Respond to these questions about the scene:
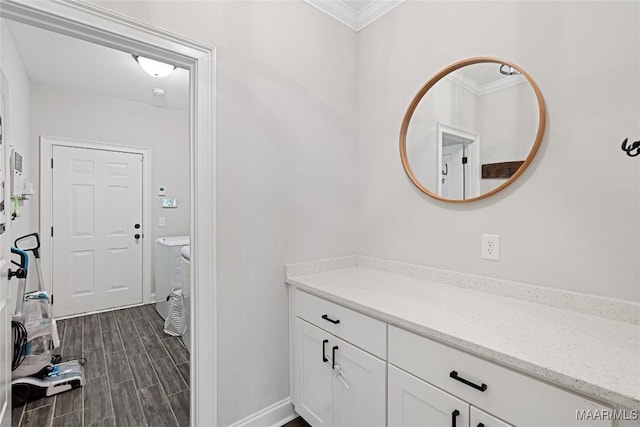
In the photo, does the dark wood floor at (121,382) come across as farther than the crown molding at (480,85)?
Yes

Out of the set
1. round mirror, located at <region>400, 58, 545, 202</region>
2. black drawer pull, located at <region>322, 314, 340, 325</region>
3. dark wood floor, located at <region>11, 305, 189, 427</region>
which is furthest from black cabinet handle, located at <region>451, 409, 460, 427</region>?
dark wood floor, located at <region>11, 305, 189, 427</region>

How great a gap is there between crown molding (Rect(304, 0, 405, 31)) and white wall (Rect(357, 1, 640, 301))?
141mm

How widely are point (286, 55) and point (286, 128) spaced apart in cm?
43

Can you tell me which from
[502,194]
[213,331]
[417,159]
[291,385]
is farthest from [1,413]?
[502,194]

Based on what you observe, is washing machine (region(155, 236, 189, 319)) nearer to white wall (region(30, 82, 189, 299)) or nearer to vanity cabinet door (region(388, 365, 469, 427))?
white wall (region(30, 82, 189, 299))

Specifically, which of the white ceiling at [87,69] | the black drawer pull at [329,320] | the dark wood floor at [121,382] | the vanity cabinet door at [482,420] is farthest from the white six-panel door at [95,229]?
the vanity cabinet door at [482,420]

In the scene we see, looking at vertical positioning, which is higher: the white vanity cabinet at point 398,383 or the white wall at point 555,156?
the white wall at point 555,156

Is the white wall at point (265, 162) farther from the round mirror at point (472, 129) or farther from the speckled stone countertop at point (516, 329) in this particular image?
the round mirror at point (472, 129)

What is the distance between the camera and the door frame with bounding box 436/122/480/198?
5.08 ft

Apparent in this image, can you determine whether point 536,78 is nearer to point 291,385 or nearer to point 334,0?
point 334,0

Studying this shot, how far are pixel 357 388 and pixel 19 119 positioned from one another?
3.58 metres

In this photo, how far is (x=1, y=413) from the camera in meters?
1.43

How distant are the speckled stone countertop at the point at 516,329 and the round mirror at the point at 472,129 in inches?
21.5

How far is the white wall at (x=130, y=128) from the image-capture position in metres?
3.42
